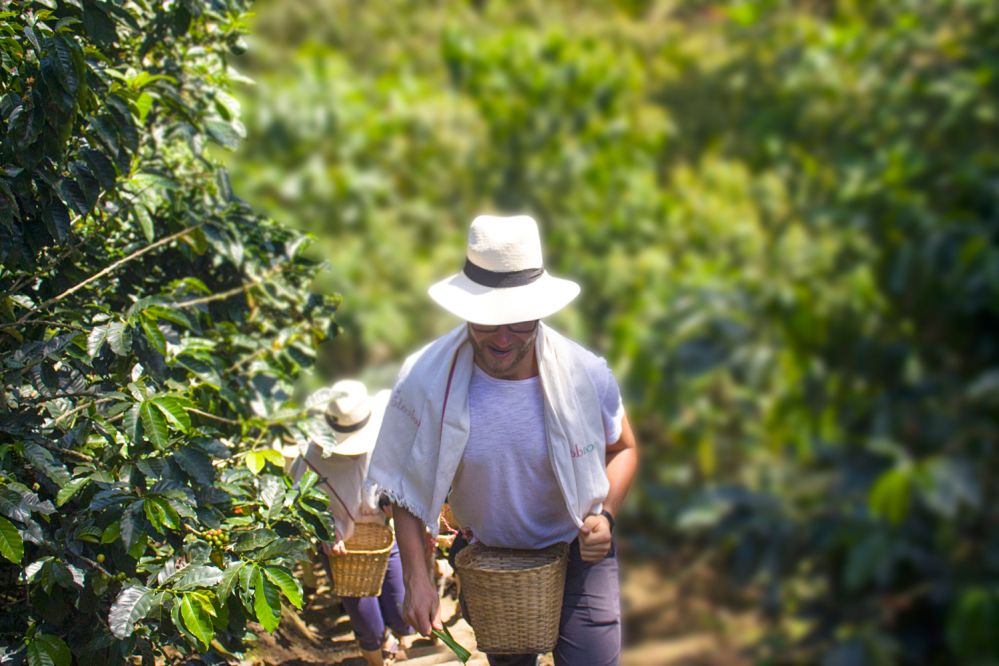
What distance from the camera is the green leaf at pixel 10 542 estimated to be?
2.57 m

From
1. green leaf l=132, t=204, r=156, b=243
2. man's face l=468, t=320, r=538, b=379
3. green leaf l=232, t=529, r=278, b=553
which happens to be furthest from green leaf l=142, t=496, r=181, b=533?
green leaf l=132, t=204, r=156, b=243

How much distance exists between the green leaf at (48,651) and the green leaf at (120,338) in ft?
2.22

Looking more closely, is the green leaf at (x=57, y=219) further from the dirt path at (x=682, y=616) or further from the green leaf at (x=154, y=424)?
the dirt path at (x=682, y=616)

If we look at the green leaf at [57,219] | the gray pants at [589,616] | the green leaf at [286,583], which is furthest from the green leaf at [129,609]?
the gray pants at [589,616]

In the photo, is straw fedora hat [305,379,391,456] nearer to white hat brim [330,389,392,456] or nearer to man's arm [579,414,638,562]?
white hat brim [330,389,392,456]

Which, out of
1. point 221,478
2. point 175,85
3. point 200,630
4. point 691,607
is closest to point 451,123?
point 691,607

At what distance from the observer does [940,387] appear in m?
2.95

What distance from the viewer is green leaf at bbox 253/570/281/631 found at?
2693 mm

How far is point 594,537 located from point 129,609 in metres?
1.08

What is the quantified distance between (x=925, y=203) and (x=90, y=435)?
2.55 m

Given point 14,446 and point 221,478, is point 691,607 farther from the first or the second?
point 14,446

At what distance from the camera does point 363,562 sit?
3730 millimetres

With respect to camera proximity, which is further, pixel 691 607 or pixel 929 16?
pixel 691 607

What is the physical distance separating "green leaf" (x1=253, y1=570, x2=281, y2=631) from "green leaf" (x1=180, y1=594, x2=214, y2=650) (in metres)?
0.11
